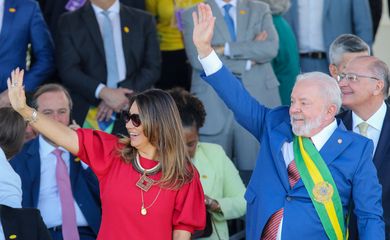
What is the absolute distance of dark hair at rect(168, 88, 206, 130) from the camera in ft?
20.0

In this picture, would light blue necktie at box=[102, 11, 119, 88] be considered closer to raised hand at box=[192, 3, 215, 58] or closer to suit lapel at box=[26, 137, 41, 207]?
suit lapel at box=[26, 137, 41, 207]

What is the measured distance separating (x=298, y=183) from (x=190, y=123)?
4.49ft

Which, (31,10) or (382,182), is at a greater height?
(31,10)

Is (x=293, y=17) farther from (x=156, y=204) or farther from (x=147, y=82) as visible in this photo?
(x=156, y=204)

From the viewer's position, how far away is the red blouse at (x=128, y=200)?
4.88 meters

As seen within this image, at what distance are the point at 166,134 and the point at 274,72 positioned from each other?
3.19m

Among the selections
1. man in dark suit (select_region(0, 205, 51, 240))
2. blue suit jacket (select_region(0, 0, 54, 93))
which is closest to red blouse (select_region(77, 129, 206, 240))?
man in dark suit (select_region(0, 205, 51, 240))

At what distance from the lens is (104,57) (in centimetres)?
707

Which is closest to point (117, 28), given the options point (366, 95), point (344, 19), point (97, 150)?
point (344, 19)

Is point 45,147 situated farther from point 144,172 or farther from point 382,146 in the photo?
point 382,146

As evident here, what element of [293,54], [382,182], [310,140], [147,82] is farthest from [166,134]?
[293,54]

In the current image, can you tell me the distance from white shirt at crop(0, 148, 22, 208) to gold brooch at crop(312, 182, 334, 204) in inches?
55.6

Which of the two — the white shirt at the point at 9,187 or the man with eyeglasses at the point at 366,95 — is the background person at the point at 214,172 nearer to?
the man with eyeglasses at the point at 366,95

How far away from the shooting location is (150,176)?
492cm
